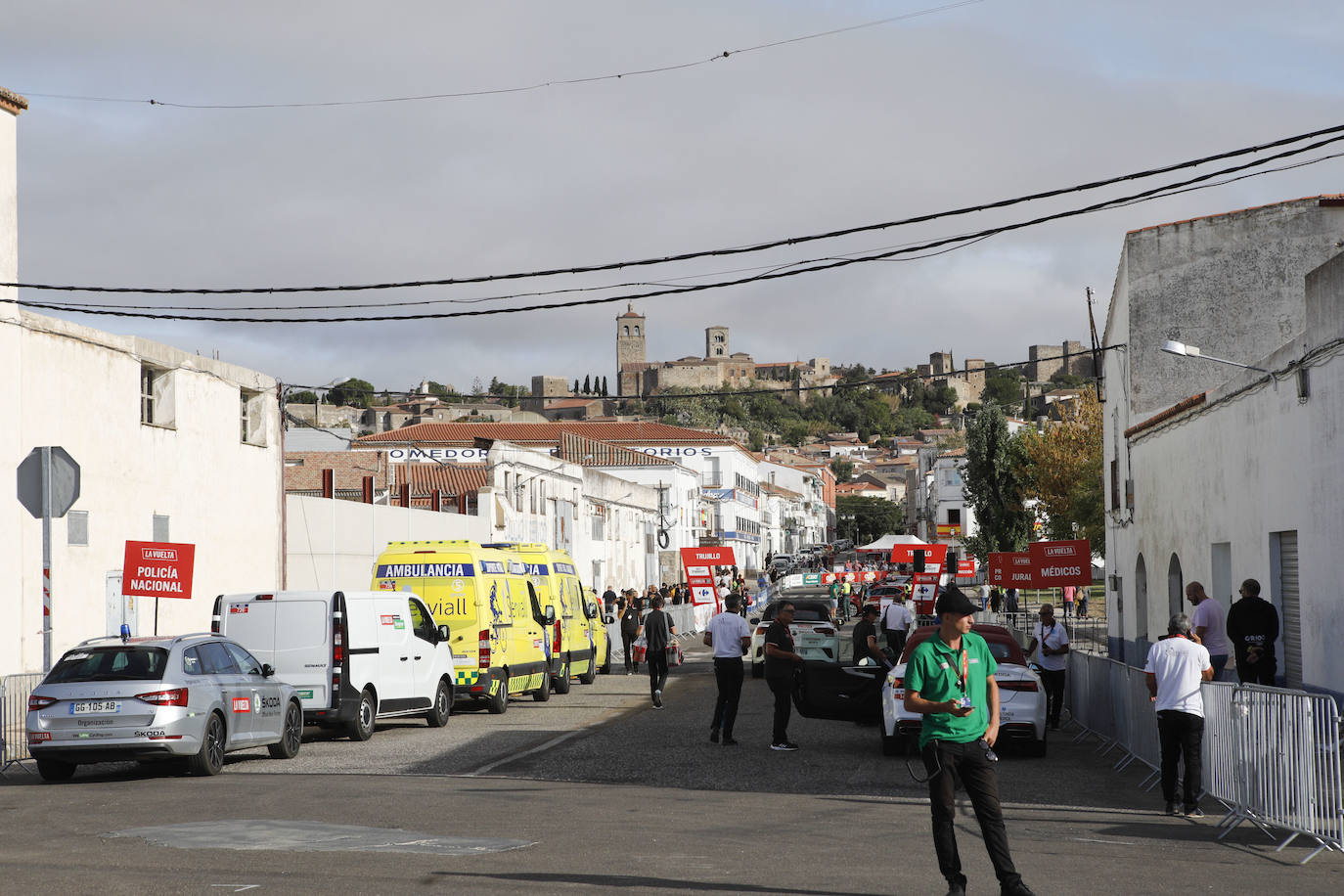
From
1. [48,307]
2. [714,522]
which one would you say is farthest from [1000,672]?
[714,522]

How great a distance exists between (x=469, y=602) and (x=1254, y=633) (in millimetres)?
11579

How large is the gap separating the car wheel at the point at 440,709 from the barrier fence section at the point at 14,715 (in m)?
5.52

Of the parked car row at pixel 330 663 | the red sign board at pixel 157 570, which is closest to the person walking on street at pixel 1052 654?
the parked car row at pixel 330 663

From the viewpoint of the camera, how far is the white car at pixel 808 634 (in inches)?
920

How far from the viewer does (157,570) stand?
2178 cm

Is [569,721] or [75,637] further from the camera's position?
[75,637]

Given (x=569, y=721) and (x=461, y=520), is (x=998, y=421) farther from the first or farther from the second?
(x=569, y=721)

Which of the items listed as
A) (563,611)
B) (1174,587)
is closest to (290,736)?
(563,611)

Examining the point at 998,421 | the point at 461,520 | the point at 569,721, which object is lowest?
the point at 569,721

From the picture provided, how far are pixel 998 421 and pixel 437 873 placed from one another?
65.4m

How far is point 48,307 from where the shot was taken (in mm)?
22203

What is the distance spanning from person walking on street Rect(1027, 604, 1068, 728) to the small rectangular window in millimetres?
15235

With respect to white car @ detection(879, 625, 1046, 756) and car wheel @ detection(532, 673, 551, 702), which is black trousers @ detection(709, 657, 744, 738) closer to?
white car @ detection(879, 625, 1046, 756)

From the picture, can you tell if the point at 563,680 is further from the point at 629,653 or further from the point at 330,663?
the point at 330,663
